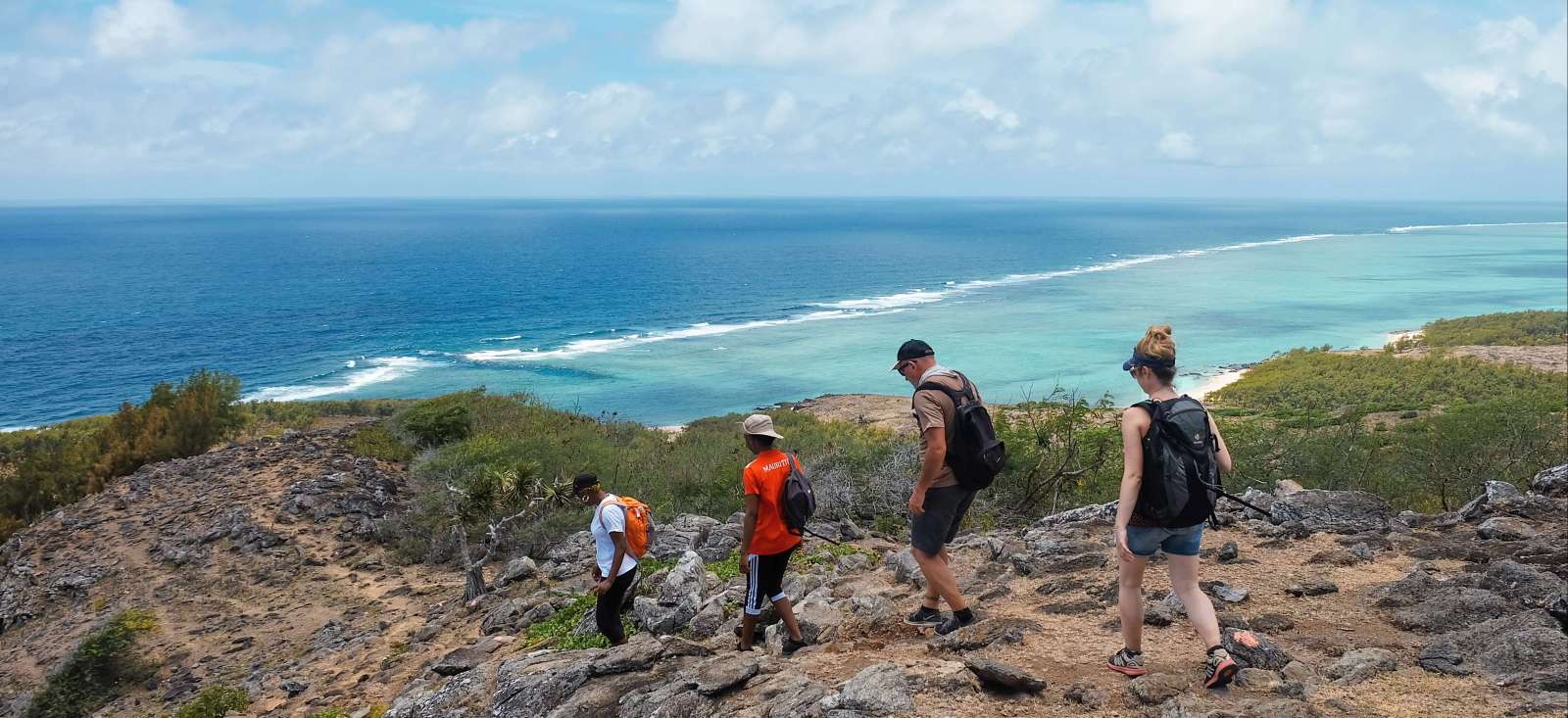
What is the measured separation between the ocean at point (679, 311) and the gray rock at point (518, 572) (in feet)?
85.8

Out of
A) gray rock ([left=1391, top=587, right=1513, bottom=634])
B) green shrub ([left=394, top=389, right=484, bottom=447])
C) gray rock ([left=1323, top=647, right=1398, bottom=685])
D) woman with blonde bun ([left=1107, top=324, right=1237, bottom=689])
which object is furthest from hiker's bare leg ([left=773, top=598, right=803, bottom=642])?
green shrub ([left=394, top=389, right=484, bottom=447])

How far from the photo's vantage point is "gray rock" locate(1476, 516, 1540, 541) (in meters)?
7.29

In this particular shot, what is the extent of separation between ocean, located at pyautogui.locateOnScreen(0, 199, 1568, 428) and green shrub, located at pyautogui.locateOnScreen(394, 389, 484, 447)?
54.7 ft

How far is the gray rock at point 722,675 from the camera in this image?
18.1 feet

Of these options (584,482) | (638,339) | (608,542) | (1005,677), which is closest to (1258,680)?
(1005,677)

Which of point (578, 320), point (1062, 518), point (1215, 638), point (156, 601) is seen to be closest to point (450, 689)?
point (1215, 638)

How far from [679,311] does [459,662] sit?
197 feet

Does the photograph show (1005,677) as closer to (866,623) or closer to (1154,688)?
(1154,688)

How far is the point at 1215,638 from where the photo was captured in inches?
187

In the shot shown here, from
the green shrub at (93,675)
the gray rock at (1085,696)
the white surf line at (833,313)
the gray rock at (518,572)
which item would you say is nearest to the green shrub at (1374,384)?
the gray rock at (518,572)

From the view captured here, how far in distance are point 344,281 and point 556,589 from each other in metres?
85.8

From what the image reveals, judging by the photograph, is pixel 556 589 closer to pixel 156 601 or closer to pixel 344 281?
pixel 156 601

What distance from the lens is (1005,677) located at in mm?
4969

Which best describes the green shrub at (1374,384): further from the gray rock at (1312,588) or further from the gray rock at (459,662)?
the gray rock at (459,662)
